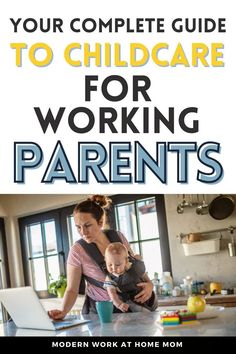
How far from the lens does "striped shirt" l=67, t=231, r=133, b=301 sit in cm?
141

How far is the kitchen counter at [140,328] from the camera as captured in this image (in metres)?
1.06

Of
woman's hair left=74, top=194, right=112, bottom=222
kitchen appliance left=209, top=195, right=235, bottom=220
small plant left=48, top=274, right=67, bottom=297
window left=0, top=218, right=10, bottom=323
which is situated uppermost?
woman's hair left=74, top=194, right=112, bottom=222

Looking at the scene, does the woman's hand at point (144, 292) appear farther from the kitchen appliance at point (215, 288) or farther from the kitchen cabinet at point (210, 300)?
the kitchen appliance at point (215, 288)

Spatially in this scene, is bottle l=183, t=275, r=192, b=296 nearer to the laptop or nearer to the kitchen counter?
the kitchen counter

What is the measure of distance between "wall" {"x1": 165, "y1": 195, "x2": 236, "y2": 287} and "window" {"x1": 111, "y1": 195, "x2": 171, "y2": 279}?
0.03 metres

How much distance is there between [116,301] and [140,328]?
23cm

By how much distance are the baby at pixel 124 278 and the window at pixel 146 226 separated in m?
0.03

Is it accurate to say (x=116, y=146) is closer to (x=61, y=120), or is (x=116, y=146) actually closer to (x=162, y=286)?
(x=61, y=120)

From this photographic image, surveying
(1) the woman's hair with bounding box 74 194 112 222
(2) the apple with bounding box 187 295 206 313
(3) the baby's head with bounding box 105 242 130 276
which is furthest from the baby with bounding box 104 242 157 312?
(2) the apple with bounding box 187 295 206 313

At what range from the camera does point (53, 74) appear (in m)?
1.39

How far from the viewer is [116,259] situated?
1.39 meters

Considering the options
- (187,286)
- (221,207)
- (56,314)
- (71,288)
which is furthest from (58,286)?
(221,207)

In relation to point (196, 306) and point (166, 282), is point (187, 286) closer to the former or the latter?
point (166, 282)

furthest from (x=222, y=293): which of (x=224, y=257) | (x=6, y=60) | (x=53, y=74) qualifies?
(x=6, y=60)
